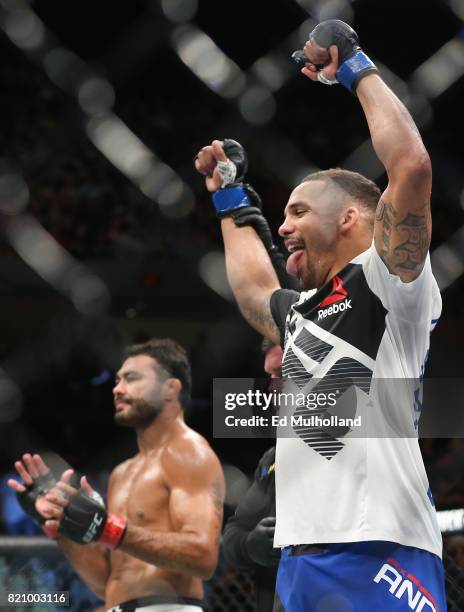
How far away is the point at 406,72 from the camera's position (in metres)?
5.00

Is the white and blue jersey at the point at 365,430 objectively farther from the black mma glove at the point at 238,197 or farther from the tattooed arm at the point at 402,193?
the black mma glove at the point at 238,197

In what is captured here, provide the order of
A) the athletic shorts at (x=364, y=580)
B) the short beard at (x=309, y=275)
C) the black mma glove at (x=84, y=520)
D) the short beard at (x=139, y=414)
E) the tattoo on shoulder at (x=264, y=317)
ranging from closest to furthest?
the athletic shorts at (x=364, y=580)
the short beard at (x=309, y=275)
the tattoo on shoulder at (x=264, y=317)
the black mma glove at (x=84, y=520)
the short beard at (x=139, y=414)

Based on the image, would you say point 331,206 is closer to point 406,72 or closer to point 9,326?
point 9,326

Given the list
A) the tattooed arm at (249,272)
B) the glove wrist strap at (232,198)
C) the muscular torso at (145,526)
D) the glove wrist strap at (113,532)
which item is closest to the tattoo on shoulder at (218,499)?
the muscular torso at (145,526)

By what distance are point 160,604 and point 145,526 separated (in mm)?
250

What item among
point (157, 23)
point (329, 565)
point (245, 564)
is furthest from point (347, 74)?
point (245, 564)

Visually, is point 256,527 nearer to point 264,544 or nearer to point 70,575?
point 264,544

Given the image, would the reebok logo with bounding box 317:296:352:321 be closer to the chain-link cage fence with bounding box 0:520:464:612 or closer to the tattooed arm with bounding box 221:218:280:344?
the tattooed arm with bounding box 221:218:280:344

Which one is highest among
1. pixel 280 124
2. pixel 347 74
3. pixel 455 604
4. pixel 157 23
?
pixel 280 124

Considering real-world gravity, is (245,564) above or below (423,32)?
below

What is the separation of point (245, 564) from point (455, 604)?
0.92m

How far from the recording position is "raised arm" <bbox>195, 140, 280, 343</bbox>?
2.34 m

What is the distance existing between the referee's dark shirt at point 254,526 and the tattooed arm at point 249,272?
0.49 meters

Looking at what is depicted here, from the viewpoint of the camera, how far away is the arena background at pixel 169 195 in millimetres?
3654
